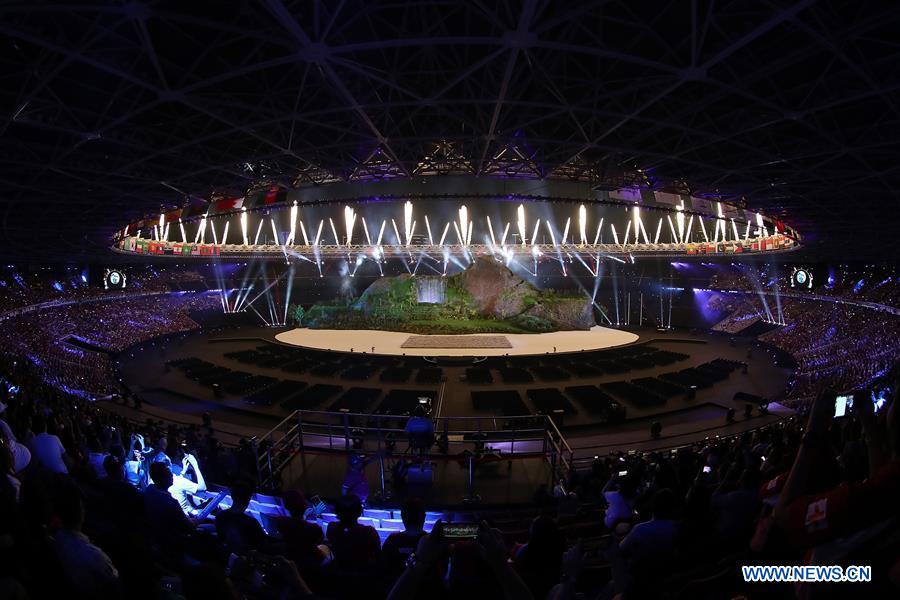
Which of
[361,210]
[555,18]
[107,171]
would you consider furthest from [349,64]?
[361,210]

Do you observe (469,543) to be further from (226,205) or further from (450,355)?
(450,355)

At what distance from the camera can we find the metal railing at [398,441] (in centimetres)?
844

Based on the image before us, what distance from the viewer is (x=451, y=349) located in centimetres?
3111

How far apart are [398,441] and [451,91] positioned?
10261 mm

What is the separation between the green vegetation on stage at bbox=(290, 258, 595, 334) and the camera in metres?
42.1

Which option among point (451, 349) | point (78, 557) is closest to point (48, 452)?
point (78, 557)

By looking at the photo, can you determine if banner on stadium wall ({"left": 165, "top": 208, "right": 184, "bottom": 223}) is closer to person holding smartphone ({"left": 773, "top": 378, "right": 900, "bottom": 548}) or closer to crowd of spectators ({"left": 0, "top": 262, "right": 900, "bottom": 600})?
crowd of spectators ({"left": 0, "top": 262, "right": 900, "bottom": 600})

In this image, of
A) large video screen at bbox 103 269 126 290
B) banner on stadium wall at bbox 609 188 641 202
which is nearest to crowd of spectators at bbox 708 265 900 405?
banner on stadium wall at bbox 609 188 641 202

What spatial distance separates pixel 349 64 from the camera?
8.84 m

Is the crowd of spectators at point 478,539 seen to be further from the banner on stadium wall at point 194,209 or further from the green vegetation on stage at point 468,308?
the green vegetation on stage at point 468,308

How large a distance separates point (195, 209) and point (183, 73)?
1374 cm

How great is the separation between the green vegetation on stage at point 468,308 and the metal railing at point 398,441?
2629 cm

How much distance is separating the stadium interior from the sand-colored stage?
2.00 ft

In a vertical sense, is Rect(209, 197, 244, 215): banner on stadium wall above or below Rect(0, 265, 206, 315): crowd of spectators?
above
